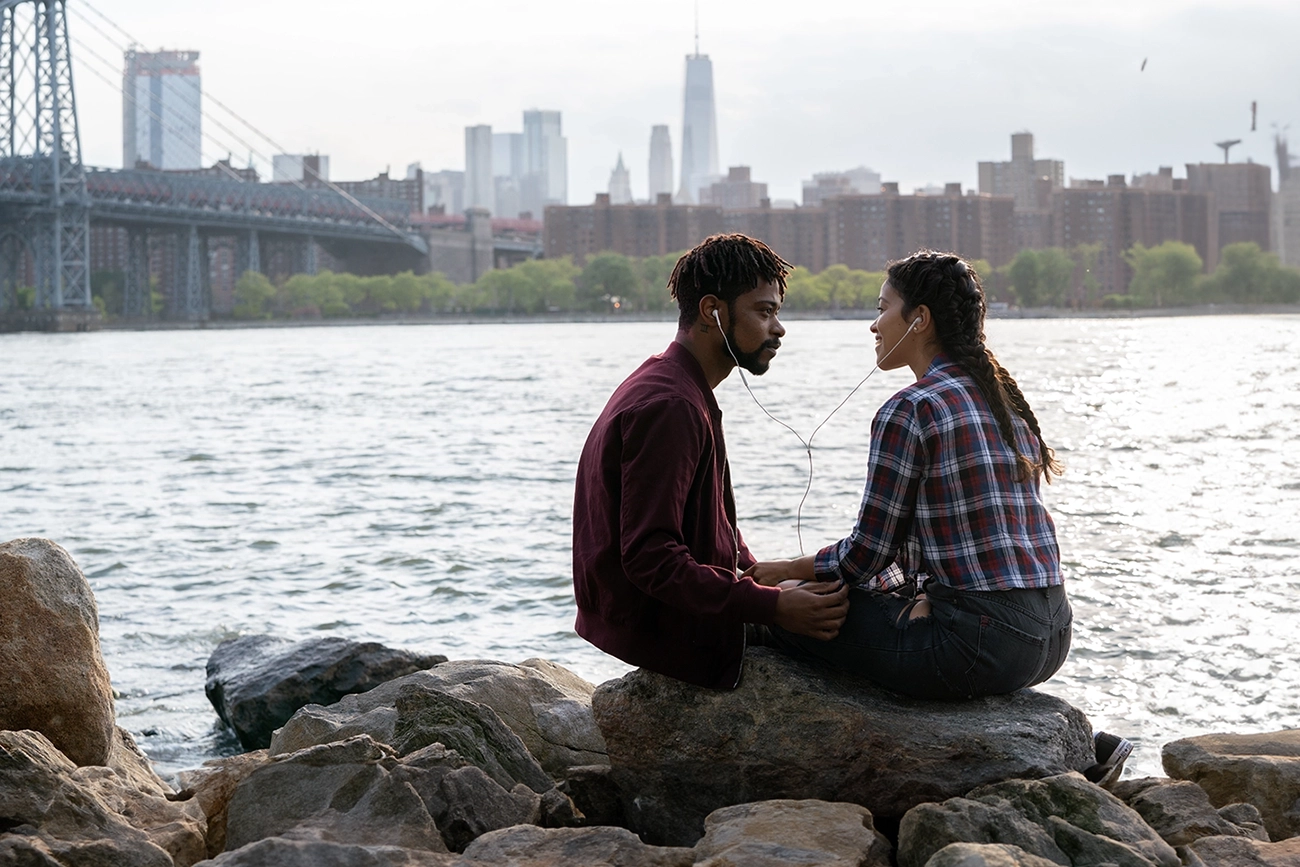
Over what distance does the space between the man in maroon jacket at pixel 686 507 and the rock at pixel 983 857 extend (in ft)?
1.94

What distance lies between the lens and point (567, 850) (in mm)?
Result: 2768

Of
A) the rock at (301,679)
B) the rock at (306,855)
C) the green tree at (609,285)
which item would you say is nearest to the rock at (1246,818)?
the rock at (306,855)

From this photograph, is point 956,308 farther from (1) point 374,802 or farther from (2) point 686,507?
(1) point 374,802

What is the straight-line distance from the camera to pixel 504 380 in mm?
33031

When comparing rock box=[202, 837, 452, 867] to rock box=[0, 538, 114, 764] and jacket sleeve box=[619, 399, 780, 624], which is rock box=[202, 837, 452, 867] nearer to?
jacket sleeve box=[619, 399, 780, 624]

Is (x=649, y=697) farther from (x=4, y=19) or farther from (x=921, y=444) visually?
(x=4, y=19)

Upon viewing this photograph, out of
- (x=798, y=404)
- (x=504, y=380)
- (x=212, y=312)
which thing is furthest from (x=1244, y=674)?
(x=212, y=312)

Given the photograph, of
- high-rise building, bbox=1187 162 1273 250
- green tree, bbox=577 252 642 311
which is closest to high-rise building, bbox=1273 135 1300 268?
high-rise building, bbox=1187 162 1273 250

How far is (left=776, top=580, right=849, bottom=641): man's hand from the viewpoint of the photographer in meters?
2.92

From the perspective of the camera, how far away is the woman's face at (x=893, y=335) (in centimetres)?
311

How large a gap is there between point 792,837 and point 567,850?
1.38 feet

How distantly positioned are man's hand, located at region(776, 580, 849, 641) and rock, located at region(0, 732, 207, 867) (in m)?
1.33

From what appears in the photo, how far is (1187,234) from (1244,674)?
116 metres

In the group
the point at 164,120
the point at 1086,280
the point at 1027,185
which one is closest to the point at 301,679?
the point at 1086,280
